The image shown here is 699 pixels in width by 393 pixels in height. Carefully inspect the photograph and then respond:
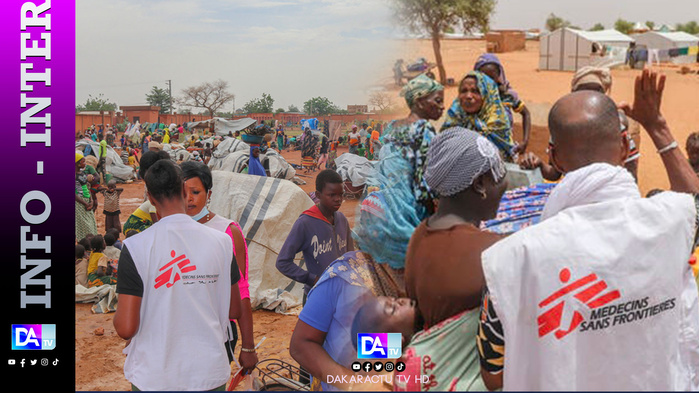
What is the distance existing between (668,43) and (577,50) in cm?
589

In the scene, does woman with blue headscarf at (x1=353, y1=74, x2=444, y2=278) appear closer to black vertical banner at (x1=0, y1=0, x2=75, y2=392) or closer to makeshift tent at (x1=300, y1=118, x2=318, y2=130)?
black vertical banner at (x1=0, y1=0, x2=75, y2=392)

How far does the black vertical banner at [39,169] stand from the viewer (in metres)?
2.40

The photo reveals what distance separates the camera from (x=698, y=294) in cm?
149

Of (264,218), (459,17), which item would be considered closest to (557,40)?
(459,17)

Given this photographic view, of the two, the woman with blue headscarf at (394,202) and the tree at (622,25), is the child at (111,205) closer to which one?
the woman with blue headscarf at (394,202)

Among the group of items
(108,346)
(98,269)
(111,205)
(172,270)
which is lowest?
(108,346)

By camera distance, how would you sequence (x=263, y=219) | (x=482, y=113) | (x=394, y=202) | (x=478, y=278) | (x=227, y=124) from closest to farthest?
(x=478, y=278) < (x=394, y=202) < (x=482, y=113) < (x=263, y=219) < (x=227, y=124)

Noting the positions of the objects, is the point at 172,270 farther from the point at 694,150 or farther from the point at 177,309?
the point at 694,150

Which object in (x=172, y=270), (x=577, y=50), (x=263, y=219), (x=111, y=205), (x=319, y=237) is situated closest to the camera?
(x=172, y=270)

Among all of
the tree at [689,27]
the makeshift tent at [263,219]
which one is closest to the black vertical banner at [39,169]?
the makeshift tent at [263,219]

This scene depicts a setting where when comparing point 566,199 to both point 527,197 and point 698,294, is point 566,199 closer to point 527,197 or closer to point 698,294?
point 527,197

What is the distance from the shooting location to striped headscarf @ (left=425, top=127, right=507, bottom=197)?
1369 millimetres

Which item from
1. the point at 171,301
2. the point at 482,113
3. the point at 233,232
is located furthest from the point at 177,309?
the point at 482,113

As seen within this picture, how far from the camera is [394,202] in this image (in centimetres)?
182
